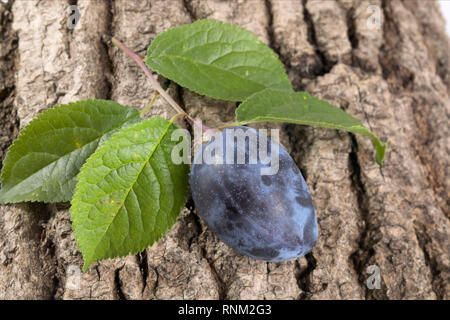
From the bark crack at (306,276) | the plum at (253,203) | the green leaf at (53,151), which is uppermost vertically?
the green leaf at (53,151)

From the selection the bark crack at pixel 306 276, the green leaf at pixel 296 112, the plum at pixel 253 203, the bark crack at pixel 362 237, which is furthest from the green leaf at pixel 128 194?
the bark crack at pixel 362 237

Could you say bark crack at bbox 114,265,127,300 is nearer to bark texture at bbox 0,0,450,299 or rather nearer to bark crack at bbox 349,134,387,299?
bark texture at bbox 0,0,450,299

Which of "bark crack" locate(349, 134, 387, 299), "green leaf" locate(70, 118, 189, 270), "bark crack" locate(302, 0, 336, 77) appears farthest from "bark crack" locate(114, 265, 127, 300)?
"bark crack" locate(302, 0, 336, 77)

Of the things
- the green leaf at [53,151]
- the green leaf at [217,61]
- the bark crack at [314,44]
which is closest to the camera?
the green leaf at [53,151]

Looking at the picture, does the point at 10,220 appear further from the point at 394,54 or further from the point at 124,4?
the point at 394,54

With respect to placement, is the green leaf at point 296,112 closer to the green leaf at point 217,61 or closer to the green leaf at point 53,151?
the green leaf at point 217,61

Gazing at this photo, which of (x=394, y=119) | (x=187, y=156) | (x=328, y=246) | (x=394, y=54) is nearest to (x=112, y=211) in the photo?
(x=187, y=156)
